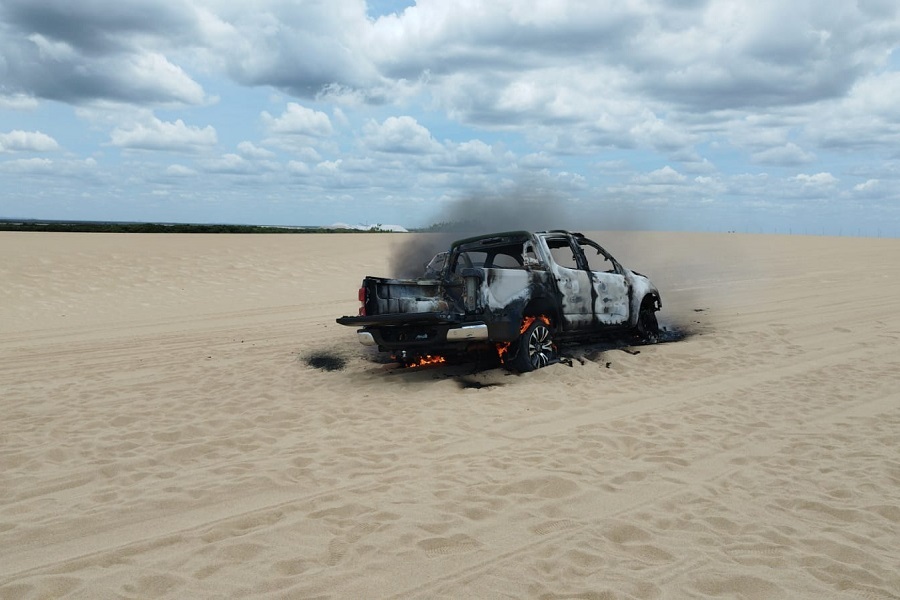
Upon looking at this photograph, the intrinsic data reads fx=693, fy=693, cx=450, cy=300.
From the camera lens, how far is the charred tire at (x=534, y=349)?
30.9 ft

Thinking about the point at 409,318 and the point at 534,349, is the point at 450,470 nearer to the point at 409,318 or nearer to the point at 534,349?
the point at 409,318

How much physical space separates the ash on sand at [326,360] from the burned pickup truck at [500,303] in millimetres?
1031

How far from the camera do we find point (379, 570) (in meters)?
4.06

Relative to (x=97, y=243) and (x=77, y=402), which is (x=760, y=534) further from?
(x=97, y=243)

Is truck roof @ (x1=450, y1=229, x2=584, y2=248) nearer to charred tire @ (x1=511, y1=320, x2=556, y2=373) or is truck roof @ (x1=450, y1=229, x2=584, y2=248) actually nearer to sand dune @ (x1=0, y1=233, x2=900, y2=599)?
charred tire @ (x1=511, y1=320, x2=556, y2=373)

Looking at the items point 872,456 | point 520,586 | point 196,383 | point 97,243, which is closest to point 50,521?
point 520,586

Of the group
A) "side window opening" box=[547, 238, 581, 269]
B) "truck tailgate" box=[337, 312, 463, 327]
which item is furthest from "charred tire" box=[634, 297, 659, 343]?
"truck tailgate" box=[337, 312, 463, 327]

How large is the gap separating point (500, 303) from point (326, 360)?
11.1ft

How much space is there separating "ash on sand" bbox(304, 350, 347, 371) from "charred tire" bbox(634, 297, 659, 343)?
499cm

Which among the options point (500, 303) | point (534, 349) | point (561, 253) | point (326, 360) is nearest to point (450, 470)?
point (500, 303)

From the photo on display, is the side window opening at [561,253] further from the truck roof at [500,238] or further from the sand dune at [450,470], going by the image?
the sand dune at [450,470]

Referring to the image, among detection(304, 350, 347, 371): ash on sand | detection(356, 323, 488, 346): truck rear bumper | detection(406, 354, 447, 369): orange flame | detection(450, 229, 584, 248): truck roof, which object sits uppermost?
detection(450, 229, 584, 248): truck roof

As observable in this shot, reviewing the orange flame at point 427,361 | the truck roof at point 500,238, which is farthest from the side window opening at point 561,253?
the orange flame at point 427,361

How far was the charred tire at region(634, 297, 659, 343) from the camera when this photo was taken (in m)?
11.9
